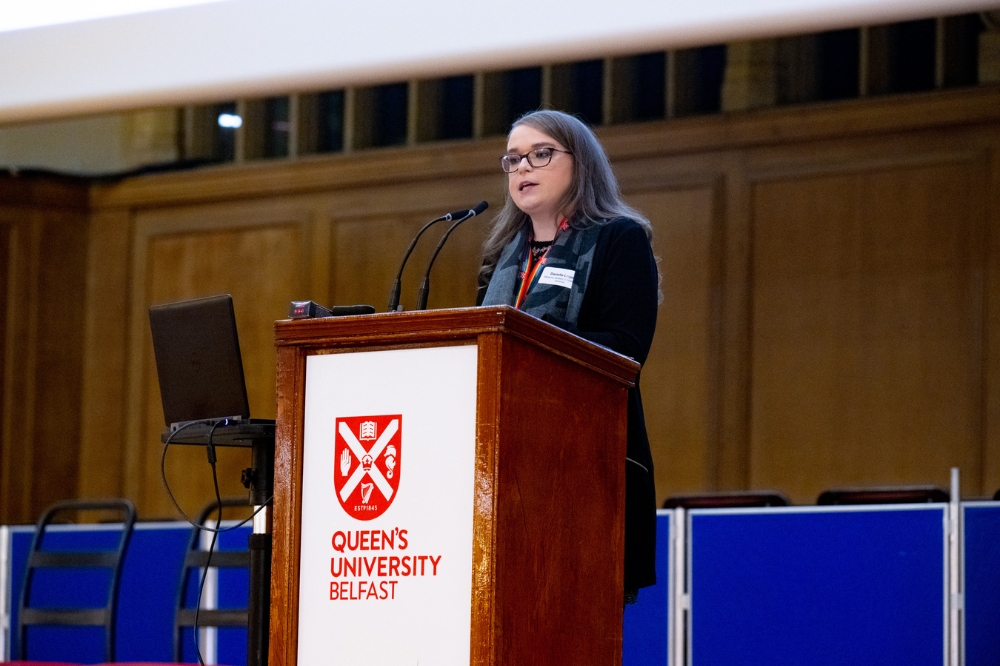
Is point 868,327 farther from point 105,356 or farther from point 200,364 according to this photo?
point 200,364

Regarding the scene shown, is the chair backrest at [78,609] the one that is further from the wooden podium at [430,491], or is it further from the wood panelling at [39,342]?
the wood panelling at [39,342]

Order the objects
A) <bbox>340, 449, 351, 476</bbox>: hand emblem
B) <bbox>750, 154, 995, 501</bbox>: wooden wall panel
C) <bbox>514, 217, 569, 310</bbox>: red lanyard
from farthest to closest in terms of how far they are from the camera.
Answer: <bbox>750, 154, 995, 501</bbox>: wooden wall panel, <bbox>514, 217, 569, 310</bbox>: red lanyard, <bbox>340, 449, 351, 476</bbox>: hand emblem

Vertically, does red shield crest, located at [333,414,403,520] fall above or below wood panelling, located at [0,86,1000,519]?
below

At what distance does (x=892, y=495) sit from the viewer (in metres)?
4.18

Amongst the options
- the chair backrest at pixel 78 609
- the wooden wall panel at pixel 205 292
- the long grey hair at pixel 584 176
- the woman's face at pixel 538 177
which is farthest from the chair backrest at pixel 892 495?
the wooden wall panel at pixel 205 292

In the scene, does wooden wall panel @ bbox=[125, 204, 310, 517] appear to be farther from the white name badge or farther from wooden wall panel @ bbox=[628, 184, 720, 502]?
the white name badge

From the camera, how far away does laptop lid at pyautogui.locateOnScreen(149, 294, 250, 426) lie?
242cm

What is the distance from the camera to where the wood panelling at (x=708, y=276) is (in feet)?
20.5

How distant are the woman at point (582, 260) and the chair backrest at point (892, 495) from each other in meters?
1.97

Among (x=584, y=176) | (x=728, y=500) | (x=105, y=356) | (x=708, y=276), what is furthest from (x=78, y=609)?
(x=105, y=356)

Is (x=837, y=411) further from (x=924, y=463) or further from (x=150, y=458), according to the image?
(x=150, y=458)

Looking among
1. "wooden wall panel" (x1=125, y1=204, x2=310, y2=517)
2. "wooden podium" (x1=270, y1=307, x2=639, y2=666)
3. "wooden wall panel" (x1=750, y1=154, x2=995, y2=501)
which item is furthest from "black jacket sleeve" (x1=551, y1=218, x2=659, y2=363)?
"wooden wall panel" (x1=125, y1=204, x2=310, y2=517)

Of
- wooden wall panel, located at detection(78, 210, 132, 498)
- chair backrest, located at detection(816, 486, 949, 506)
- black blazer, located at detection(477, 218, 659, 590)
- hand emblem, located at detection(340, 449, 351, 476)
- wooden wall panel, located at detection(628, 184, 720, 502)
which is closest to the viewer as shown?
hand emblem, located at detection(340, 449, 351, 476)

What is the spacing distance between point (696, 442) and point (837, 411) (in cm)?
71
